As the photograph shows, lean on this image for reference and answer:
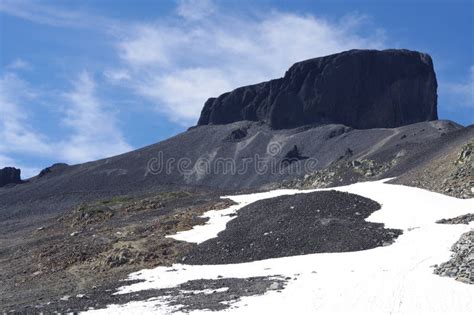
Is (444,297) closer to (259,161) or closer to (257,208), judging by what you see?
(257,208)

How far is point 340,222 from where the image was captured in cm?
2814

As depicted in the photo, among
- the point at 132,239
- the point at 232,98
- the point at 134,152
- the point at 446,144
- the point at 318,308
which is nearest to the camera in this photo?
the point at 318,308

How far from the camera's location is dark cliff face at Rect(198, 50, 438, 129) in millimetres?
133500

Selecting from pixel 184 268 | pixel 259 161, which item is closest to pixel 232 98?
pixel 259 161

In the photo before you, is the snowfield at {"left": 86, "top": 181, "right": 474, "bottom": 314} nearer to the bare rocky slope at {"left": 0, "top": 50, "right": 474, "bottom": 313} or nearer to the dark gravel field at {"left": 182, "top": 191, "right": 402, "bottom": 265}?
the dark gravel field at {"left": 182, "top": 191, "right": 402, "bottom": 265}

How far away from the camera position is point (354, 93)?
447 feet

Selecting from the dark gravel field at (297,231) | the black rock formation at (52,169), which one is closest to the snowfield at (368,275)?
the dark gravel field at (297,231)

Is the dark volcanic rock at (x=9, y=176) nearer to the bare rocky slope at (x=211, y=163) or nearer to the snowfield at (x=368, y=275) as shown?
the bare rocky slope at (x=211, y=163)

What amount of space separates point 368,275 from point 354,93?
12050 cm

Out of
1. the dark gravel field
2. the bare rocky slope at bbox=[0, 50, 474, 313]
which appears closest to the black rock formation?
the bare rocky slope at bbox=[0, 50, 474, 313]

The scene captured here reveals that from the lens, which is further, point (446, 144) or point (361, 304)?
point (446, 144)

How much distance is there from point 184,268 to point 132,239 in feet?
26.9

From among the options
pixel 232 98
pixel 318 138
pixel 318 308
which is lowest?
pixel 318 308

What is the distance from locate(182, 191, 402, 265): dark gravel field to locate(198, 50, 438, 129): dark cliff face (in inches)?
3834
